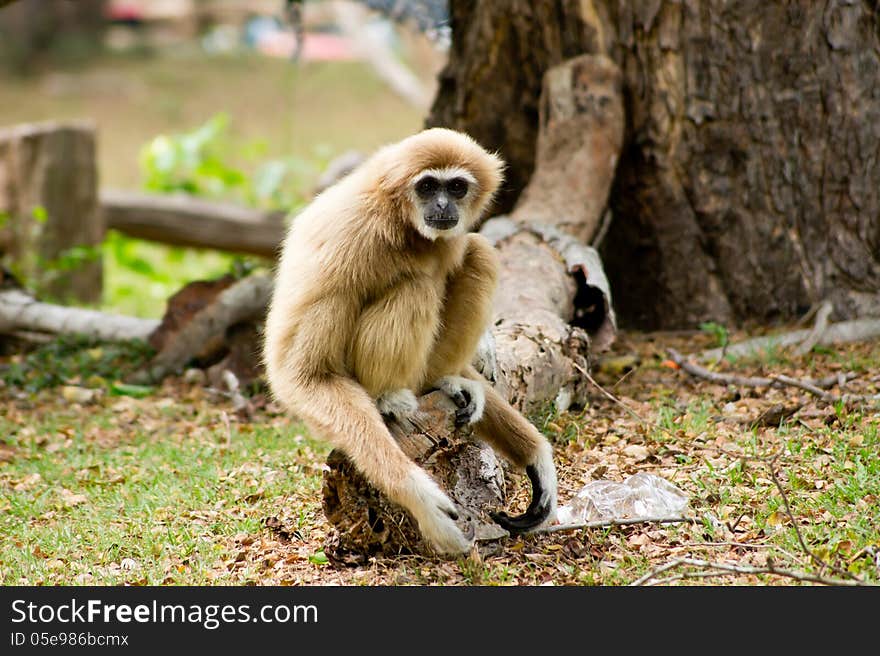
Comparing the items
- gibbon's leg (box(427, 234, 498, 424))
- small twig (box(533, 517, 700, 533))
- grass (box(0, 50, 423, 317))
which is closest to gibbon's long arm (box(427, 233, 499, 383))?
gibbon's leg (box(427, 234, 498, 424))

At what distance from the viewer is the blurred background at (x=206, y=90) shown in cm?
1334

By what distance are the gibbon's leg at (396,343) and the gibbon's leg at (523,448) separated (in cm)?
46

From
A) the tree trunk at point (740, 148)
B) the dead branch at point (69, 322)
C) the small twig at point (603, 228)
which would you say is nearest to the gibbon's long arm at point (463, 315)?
the small twig at point (603, 228)

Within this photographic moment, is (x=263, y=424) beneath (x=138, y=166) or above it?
above

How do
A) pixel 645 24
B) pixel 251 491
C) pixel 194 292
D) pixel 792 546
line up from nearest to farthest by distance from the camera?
pixel 792 546 → pixel 251 491 → pixel 645 24 → pixel 194 292

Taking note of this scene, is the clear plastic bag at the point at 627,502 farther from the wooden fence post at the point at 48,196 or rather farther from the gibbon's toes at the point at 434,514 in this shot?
the wooden fence post at the point at 48,196

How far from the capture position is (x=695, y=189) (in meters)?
7.18

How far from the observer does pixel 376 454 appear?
4016mm

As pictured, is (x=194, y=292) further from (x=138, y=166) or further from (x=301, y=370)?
(x=138, y=166)

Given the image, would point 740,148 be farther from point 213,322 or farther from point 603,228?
point 213,322

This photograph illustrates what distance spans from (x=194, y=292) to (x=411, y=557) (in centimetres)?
433
